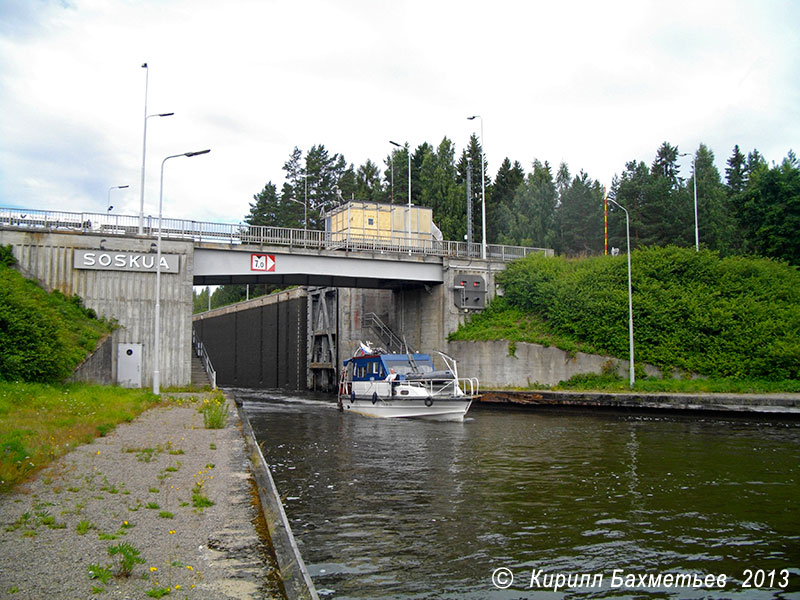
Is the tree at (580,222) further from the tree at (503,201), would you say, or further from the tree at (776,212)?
the tree at (776,212)

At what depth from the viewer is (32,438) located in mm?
13992

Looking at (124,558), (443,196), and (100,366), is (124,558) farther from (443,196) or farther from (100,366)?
(443,196)

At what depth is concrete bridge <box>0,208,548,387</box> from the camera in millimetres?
33375

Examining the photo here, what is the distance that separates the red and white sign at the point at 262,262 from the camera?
125 ft

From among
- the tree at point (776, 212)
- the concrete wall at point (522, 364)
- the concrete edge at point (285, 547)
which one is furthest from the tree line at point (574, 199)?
the concrete edge at point (285, 547)

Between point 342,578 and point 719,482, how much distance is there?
9719 mm

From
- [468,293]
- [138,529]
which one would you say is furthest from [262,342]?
[138,529]

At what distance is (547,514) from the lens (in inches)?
468

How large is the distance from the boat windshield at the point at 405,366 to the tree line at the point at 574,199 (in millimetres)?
15926

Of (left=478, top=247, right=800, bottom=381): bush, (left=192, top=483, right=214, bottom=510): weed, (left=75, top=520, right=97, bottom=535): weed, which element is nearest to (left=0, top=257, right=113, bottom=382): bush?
(left=192, top=483, right=214, bottom=510): weed

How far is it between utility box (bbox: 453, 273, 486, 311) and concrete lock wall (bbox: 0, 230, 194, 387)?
16.6 meters

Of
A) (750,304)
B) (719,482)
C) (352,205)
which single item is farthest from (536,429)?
(352,205)

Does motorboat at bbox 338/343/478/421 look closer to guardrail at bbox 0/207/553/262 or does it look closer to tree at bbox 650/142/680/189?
guardrail at bbox 0/207/553/262

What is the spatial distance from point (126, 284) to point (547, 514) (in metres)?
28.1
